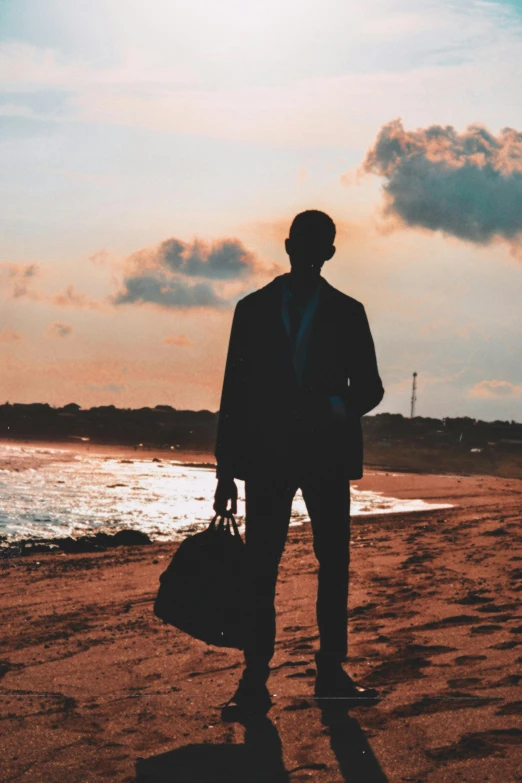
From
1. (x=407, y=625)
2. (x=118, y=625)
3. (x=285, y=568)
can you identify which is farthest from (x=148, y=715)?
(x=285, y=568)

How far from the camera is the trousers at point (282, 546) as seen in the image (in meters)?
4.02

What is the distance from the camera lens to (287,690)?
163 inches

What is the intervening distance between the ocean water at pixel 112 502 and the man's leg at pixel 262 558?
12.0 meters

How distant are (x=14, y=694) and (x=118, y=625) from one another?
1926 mm

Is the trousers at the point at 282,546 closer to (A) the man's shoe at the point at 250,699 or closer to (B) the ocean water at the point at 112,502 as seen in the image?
(A) the man's shoe at the point at 250,699

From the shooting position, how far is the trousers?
4023 millimetres

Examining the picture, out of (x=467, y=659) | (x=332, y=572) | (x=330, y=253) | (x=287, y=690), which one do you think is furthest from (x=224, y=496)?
(x=467, y=659)

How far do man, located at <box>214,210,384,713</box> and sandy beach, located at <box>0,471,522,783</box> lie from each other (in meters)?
0.36

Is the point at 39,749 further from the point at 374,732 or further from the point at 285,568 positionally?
the point at 285,568

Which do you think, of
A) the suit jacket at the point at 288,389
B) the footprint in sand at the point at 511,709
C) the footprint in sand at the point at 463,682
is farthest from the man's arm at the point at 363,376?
the footprint in sand at the point at 511,709

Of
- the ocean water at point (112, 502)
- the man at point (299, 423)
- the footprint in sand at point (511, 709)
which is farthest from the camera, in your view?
the ocean water at point (112, 502)

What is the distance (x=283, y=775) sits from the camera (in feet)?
10.1

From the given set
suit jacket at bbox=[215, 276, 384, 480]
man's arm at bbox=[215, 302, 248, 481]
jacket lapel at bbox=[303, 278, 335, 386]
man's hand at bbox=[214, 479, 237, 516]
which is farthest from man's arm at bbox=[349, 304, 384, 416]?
man's hand at bbox=[214, 479, 237, 516]

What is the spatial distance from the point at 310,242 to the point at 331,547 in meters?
1.34
